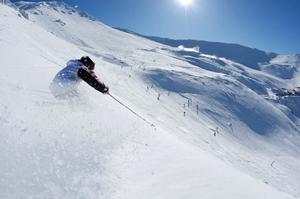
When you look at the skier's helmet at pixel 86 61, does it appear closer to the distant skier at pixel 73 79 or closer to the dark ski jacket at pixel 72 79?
the distant skier at pixel 73 79

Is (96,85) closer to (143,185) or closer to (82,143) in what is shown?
(82,143)

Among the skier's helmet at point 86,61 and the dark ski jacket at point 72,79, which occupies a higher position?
the skier's helmet at point 86,61

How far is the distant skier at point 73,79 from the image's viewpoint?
15.2 meters

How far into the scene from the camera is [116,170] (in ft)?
32.2

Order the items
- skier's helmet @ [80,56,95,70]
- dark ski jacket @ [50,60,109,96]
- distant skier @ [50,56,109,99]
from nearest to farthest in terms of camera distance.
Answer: distant skier @ [50,56,109,99] → dark ski jacket @ [50,60,109,96] → skier's helmet @ [80,56,95,70]

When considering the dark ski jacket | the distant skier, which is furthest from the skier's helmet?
the dark ski jacket

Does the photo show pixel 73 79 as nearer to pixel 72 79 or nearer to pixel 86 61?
pixel 72 79

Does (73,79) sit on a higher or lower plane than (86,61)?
lower

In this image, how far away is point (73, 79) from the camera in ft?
53.9

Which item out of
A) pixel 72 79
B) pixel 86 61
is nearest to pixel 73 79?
pixel 72 79

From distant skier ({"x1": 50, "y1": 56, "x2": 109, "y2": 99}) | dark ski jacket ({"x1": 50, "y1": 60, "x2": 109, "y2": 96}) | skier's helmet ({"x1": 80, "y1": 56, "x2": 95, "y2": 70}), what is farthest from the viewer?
skier's helmet ({"x1": 80, "y1": 56, "x2": 95, "y2": 70})

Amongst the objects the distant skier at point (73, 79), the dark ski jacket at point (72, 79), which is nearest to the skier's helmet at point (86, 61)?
the distant skier at point (73, 79)

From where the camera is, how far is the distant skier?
15.2 m

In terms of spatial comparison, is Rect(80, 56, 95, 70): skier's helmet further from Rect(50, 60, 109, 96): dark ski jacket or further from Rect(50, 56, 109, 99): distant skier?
Rect(50, 60, 109, 96): dark ski jacket
